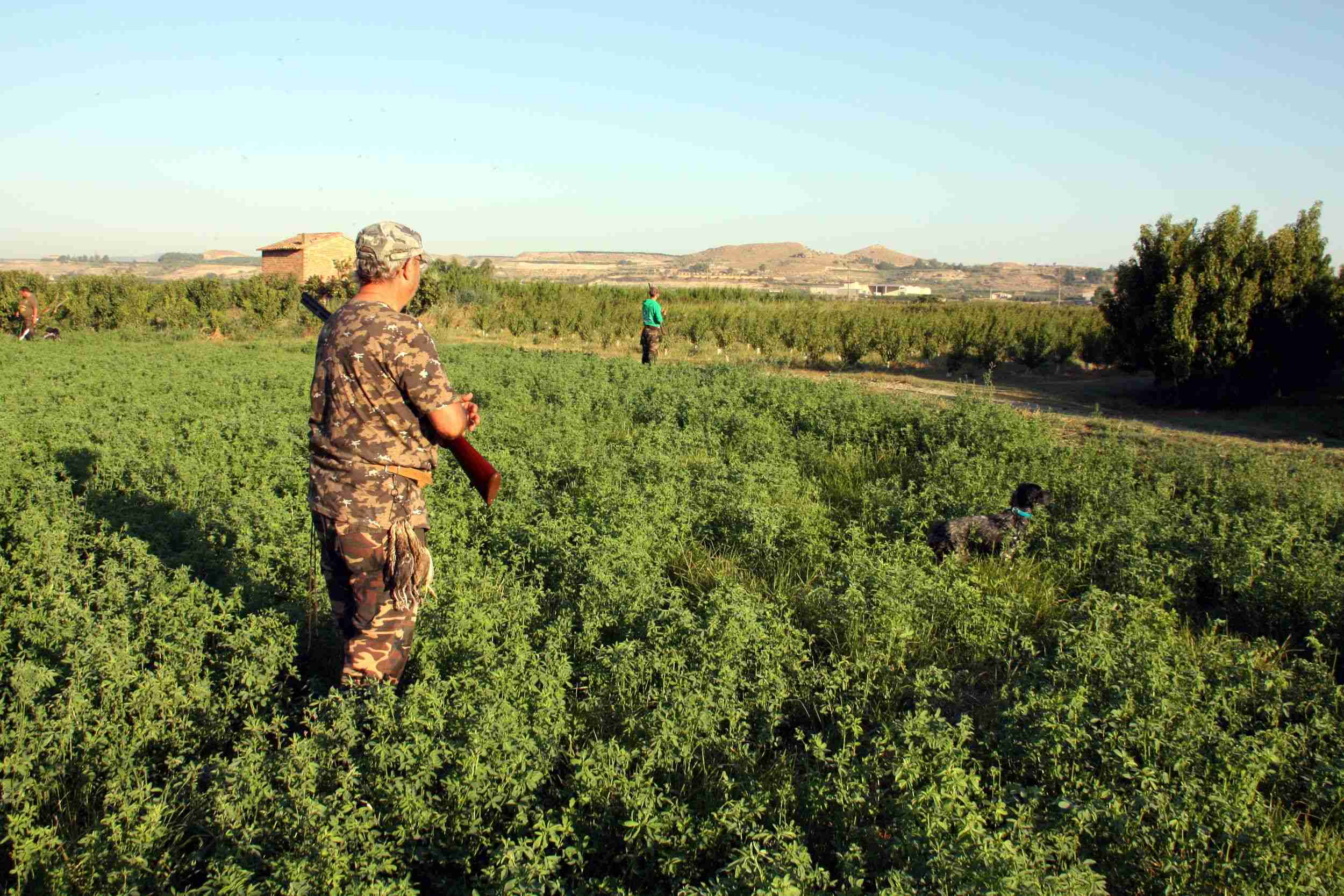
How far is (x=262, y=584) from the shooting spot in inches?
183

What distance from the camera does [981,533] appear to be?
18.9ft

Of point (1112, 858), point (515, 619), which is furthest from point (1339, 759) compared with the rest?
point (515, 619)

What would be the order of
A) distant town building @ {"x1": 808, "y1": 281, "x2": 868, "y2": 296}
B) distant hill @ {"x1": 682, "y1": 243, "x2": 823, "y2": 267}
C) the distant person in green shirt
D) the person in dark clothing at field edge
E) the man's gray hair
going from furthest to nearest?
distant hill @ {"x1": 682, "y1": 243, "x2": 823, "y2": 267} → distant town building @ {"x1": 808, "y1": 281, "x2": 868, "y2": 296} → the person in dark clothing at field edge → the distant person in green shirt → the man's gray hair

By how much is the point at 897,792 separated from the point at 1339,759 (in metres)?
1.63

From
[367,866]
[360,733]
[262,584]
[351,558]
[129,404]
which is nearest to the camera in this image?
[367,866]

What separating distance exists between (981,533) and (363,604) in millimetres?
4007

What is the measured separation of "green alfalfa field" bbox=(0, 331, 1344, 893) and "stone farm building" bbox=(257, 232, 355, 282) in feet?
123

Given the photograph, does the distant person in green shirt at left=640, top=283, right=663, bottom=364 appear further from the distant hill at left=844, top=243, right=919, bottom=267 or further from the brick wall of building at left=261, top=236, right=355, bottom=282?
the distant hill at left=844, top=243, right=919, bottom=267

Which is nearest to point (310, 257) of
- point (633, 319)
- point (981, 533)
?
point (633, 319)

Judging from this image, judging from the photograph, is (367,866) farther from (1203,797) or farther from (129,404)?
(129,404)

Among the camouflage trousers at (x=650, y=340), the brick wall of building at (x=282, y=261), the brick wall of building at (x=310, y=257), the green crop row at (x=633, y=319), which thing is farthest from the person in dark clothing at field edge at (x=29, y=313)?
the brick wall of building at (x=282, y=261)

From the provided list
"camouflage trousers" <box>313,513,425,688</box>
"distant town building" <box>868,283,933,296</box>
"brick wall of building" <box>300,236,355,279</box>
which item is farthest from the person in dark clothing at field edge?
"distant town building" <box>868,283,933,296</box>

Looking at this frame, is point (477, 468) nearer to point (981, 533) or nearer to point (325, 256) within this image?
point (981, 533)

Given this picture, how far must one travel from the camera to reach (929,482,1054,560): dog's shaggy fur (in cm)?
571
